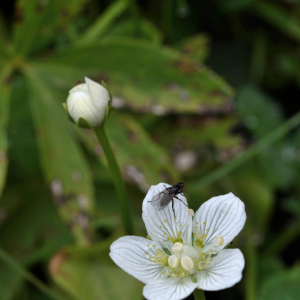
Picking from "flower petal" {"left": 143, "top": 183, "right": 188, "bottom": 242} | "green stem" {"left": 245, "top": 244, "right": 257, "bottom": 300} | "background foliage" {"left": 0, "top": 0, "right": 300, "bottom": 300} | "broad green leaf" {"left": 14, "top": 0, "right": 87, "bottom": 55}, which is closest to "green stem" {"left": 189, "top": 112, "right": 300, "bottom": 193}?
"background foliage" {"left": 0, "top": 0, "right": 300, "bottom": 300}

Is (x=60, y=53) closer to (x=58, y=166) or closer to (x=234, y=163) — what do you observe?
(x=58, y=166)

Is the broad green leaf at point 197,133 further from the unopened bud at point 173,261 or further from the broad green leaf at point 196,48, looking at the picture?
the unopened bud at point 173,261

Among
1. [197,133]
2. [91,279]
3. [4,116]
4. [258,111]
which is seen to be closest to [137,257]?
[91,279]

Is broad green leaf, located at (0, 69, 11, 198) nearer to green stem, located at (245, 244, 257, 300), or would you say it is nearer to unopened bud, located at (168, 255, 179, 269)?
unopened bud, located at (168, 255, 179, 269)

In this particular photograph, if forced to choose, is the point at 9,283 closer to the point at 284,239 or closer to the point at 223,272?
the point at 223,272

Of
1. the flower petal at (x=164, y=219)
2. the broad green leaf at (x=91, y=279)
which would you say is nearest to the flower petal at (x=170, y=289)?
the flower petal at (x=164, y=219)

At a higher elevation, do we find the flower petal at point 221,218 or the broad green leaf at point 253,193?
the broad green leaf at point 253,193

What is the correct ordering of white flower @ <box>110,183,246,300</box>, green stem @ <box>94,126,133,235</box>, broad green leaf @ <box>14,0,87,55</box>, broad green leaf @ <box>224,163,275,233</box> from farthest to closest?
broad green leaf @ <box>224,163,275,233</box> < broad green leaf @ <box>14,0,87,55</box> < green stem @ <box>94,126,133,235</box> < white flower @ <box>110,183,246,300</box>
